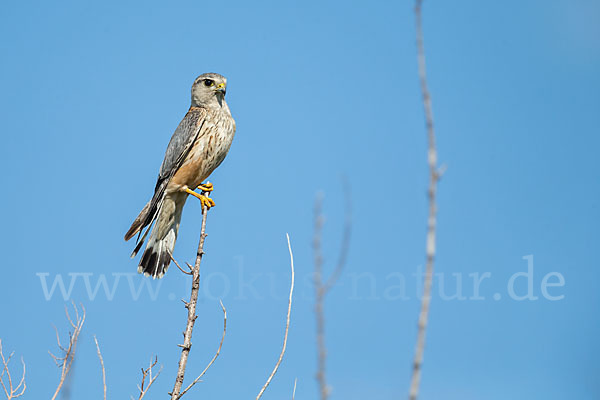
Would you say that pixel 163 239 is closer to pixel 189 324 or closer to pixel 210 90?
pixel 210 90

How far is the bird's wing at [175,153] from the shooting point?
16.2ft

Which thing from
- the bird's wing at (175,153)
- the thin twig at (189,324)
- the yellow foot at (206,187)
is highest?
the bird's wing at (175,153)

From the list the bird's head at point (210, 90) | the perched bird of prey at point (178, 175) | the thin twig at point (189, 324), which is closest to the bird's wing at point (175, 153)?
the perched bird of prey at point (178, 175)

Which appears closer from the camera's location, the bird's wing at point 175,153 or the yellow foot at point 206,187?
the yellow foot at point 206,187

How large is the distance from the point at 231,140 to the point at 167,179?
589mm

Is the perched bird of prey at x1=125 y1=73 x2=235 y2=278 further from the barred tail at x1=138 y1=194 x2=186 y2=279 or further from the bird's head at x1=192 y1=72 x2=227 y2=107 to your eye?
the bird's head at x1=192 y1=72 x2=227 y2=107

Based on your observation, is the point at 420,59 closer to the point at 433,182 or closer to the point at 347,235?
the point at 433,182

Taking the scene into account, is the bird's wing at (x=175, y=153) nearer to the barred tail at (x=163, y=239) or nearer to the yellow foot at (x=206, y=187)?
the barred tail at (x=163, y=239)

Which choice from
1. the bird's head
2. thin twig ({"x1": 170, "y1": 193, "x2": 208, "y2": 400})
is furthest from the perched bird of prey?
thin twig ({"x1": 170, "y1": 193, "x2": 208, "y2": 400})

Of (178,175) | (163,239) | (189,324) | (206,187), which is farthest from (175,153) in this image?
→ (189,324)

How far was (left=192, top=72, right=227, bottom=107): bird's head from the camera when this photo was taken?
5.27 m

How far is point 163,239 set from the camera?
4.93 m

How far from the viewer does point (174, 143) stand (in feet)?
16.6

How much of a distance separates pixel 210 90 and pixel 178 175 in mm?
819
